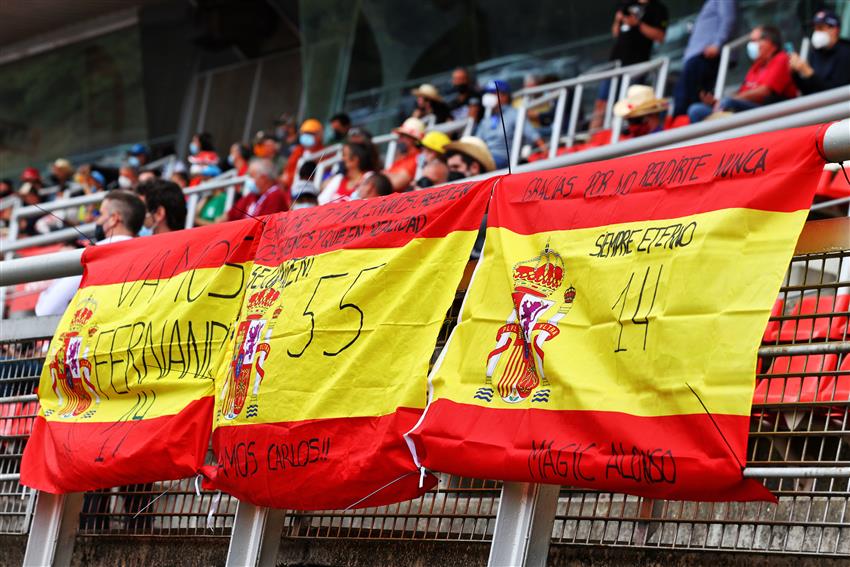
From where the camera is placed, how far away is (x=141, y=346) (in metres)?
5.72

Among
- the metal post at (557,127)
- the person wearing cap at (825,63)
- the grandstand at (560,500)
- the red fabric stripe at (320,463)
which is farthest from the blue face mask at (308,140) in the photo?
the red fabric stripe at (320,463)

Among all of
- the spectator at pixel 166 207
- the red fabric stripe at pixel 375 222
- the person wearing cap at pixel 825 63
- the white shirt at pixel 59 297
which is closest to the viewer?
the red fabric stripe at pixel 375 222

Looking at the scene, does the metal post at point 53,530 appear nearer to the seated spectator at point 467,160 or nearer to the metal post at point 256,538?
the metal post at point 256,538

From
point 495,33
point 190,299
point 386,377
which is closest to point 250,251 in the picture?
point 190,299

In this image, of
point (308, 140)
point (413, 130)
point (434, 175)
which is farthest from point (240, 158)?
point (434, 175)

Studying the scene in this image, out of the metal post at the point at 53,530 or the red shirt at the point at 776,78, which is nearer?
the metal post at the point at 53,530

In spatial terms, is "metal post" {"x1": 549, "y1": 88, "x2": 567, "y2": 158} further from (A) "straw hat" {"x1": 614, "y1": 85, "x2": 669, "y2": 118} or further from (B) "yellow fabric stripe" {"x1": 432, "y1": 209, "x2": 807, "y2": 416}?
(B) "yellow fabric stripe" {"x1": 432, "y1": 209, "x2": 807, "y2": 416}

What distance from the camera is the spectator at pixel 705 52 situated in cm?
1197

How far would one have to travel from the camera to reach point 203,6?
78.1 feet

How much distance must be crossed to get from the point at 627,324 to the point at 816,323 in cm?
61

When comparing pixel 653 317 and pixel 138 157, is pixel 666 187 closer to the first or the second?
pixel 653 317

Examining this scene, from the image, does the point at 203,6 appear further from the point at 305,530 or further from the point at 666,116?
the point at 305,530

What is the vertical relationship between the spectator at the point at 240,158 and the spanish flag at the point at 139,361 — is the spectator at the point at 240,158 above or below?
above

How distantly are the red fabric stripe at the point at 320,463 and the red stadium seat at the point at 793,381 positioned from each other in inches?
40.8
